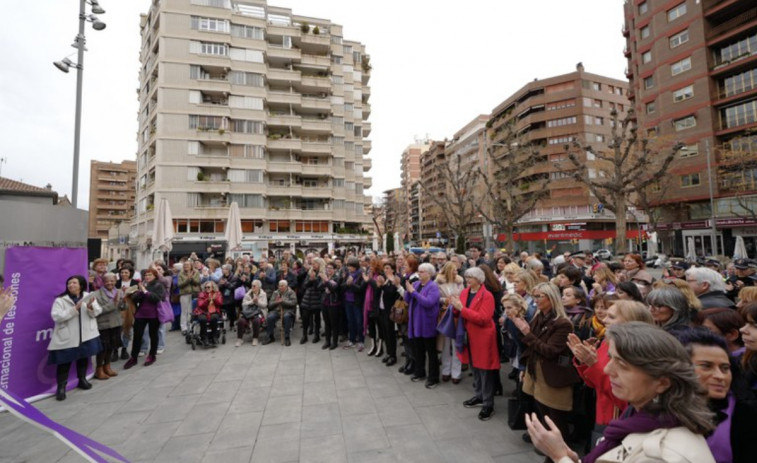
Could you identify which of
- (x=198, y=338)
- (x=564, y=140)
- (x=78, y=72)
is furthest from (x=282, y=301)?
(x=564, y=140)

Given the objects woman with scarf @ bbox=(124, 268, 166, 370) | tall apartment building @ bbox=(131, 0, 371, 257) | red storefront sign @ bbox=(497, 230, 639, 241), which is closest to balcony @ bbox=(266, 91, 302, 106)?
tall apartment building @ bbox=(131, 0, 371, 257)

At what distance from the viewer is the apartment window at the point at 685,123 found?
3047cm

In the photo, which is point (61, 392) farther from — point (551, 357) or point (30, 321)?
point (551, 357)

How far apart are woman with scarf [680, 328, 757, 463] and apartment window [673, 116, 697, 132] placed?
4041cm

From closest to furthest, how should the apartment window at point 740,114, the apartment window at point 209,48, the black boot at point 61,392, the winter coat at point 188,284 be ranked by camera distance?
the black boot at point 61,392
the winter coat at point 188,284
the apartment window at point 740,114
the apartment window at point 209,48

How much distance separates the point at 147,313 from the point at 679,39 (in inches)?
1808

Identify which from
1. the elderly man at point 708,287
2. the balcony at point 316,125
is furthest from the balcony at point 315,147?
the elderly man at point 708,287

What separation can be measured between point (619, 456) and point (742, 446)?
112 cm

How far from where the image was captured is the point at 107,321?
654cm

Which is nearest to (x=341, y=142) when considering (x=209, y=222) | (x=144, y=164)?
(x=209, y=222)

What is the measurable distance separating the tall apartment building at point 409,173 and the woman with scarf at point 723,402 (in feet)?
343

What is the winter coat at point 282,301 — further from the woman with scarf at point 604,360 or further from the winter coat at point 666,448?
the winter coat at point 666,448

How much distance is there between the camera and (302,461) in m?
3.74

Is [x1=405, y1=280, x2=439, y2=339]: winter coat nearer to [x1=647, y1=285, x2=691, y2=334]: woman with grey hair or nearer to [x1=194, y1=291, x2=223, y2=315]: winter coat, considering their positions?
[x1=647, y1=285, x2=691, y2=334]: woman with grey hair
